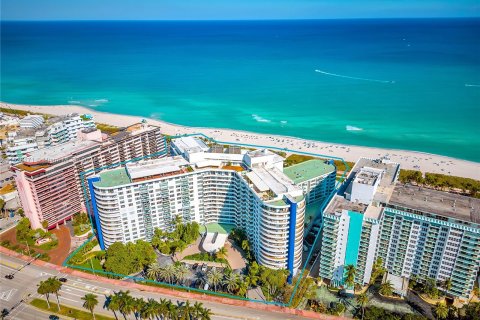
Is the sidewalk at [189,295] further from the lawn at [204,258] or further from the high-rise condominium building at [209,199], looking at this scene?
the lawn at [204,258]

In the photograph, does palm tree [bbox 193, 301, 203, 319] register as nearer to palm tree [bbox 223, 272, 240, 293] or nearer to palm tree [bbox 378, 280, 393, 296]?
palm tree [bbox 223, 272, 240, 293]

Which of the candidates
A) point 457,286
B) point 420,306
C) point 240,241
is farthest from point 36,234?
point 457,286

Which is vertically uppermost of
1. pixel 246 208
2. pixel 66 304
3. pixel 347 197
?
pixel 347 197

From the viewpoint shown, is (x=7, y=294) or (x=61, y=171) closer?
(x=7, y=294)

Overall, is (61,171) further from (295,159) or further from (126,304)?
(295,159)

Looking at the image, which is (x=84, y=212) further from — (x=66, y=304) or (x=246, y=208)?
(x=246, y=208)

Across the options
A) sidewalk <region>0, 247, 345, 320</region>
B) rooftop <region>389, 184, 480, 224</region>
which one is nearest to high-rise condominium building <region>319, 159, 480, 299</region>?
rooftop <region>389, 184, 480, 224</region>

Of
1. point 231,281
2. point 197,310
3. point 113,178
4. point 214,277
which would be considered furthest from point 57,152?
point 197,310
